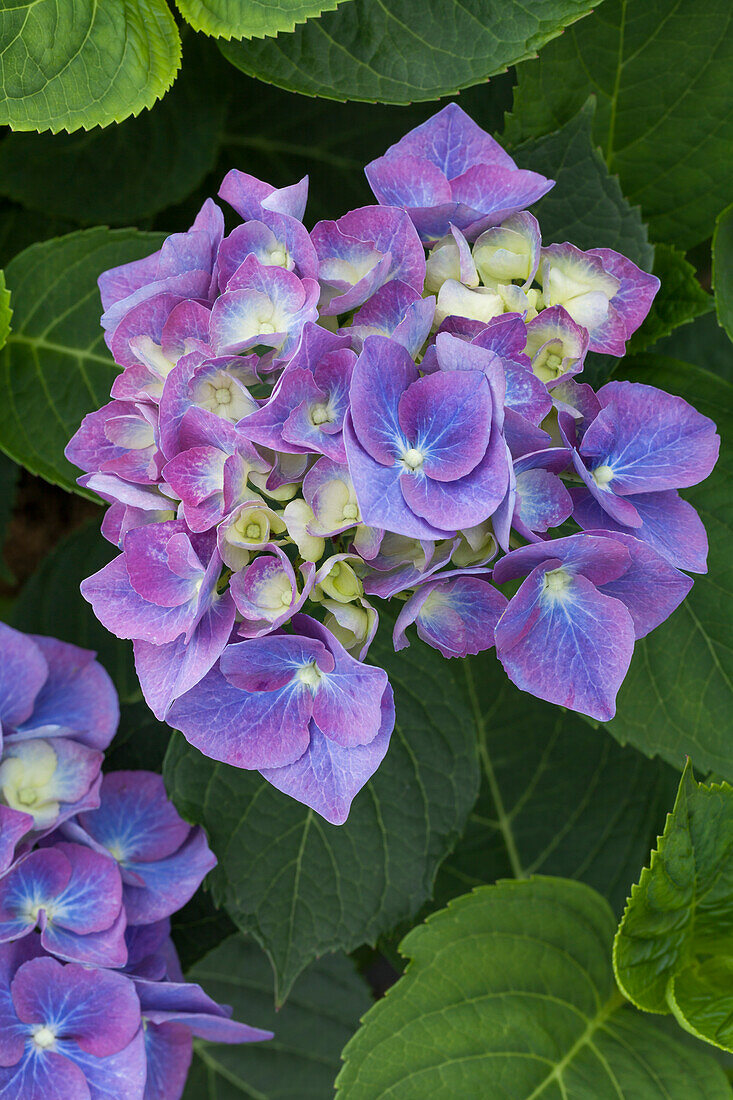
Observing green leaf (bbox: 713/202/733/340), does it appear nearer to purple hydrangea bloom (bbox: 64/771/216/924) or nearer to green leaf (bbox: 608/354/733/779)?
green leaf (bbox: 608/354/733/779)

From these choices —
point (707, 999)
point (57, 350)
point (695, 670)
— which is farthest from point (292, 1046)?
point (57, 350)

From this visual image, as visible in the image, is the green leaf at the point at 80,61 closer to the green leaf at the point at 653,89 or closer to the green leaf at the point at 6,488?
the green leaf at the point at 653,89

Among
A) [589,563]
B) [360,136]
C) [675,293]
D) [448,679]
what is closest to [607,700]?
[589,563]

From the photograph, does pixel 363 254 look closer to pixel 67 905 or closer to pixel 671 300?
pixel 671 300

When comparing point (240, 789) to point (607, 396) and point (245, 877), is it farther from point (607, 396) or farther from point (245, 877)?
point (607, 396)

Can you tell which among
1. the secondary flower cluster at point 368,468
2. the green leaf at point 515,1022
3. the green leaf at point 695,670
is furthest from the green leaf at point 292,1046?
the secondary flower cluster at point 368,468

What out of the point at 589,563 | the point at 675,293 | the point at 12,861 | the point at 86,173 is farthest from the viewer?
the point at 86,173

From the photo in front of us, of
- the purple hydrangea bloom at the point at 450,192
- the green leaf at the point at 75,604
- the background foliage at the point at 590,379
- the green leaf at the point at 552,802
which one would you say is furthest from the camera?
the green leaf at the point at 552,802
